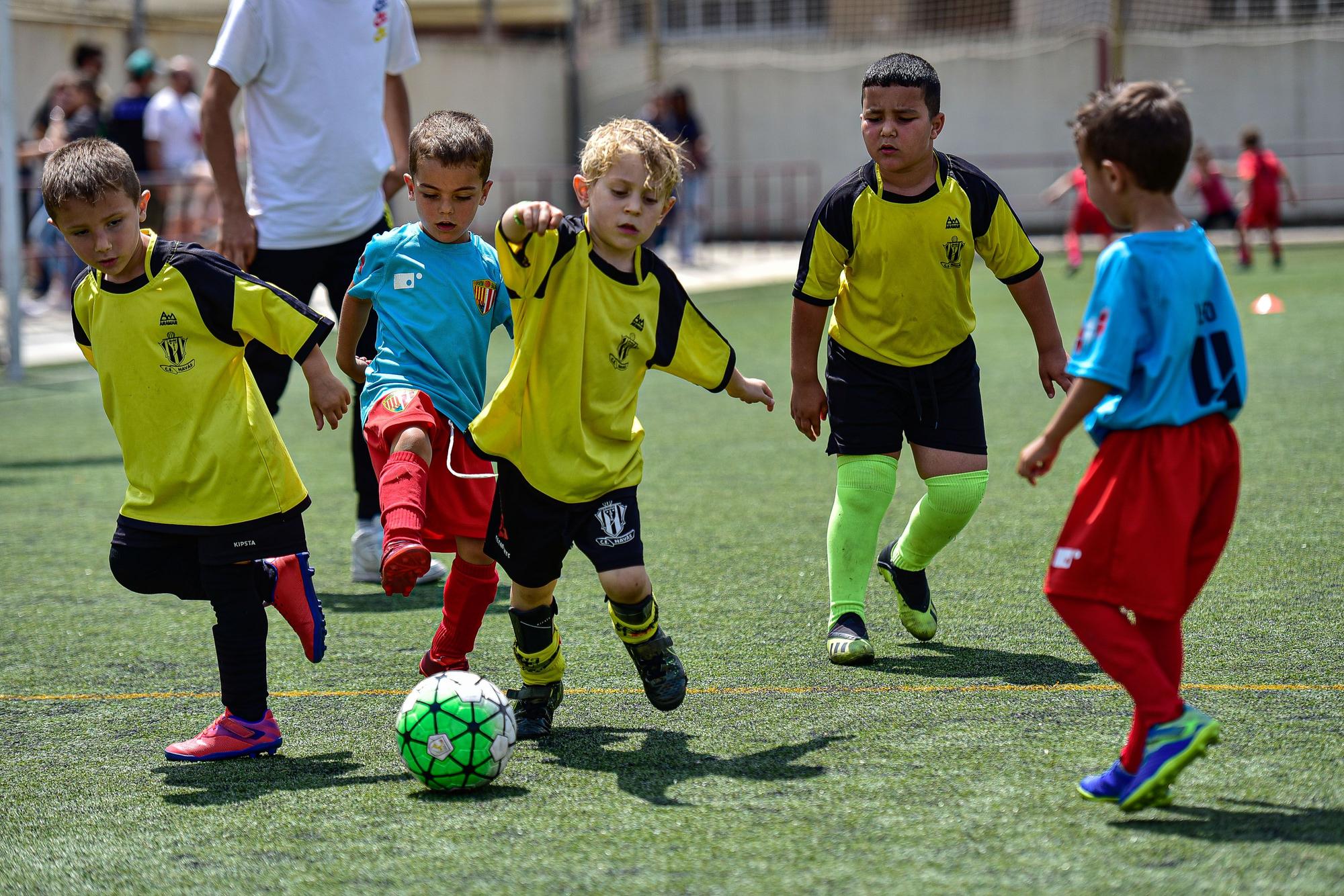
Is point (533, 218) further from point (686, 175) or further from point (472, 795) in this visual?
point (686, 175)

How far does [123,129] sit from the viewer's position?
13773 mm

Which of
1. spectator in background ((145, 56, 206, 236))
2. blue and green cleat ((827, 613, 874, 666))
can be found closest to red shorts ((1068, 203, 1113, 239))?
spectator in background ((145, 56, 206, 236))

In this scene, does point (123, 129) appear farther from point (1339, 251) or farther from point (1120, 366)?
point (1339, 251)

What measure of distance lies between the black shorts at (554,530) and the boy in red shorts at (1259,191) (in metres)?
16.5

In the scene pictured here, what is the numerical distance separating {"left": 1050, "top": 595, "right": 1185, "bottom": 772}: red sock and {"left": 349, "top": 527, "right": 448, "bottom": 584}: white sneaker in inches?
121

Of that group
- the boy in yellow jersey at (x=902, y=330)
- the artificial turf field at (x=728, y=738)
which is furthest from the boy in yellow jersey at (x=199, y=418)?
the boy in yellow jersey at (x=902, y=330)

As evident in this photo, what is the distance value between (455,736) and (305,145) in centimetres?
310

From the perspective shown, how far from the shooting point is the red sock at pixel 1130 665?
317 cm

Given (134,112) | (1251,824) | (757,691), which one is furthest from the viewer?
(134,112)

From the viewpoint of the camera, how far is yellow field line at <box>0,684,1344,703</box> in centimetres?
411

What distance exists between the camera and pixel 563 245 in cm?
379

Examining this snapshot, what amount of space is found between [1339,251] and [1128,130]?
1937 centimetres

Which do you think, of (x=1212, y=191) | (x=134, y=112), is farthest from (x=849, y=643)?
(x=1212, y=191)

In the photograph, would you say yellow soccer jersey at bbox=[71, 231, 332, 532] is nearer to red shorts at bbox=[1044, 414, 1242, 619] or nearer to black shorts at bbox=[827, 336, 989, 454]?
black shorts at bbox=[827, 336, 989, 454]
